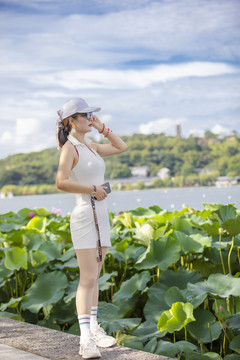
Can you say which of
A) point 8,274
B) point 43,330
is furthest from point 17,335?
point 8,274

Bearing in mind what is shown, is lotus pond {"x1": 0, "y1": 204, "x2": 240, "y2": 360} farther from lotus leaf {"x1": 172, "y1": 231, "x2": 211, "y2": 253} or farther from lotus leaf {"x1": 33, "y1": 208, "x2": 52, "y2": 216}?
lotus leaf {"x1": 33, "y1": 208, "x2": 52, "y2": 216}

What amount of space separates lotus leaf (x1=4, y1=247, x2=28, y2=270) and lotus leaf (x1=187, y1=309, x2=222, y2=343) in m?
0.99

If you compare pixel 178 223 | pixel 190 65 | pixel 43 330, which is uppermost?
pixel 190 65

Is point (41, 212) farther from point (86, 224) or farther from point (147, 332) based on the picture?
point (86, 224)

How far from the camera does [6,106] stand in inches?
2685

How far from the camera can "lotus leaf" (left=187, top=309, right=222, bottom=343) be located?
7.78 ft

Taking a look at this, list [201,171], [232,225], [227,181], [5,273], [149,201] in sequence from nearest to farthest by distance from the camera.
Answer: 1. [232,225]
2. [5,273]
3. [149,201]
4. [227,181]
5. [201,171]

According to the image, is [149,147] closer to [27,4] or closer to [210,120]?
[27,4]

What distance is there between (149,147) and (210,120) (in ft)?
223

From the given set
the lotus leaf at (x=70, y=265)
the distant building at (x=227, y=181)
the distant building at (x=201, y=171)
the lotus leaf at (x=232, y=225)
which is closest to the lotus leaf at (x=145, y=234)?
the lotus leaf at (x=70, y=265)

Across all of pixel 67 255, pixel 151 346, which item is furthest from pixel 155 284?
pixel 67 255

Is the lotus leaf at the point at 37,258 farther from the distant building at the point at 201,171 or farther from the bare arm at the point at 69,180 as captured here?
the distant building at the point at 201,171

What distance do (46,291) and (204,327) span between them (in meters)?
→ 0.90

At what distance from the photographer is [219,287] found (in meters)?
2.35
